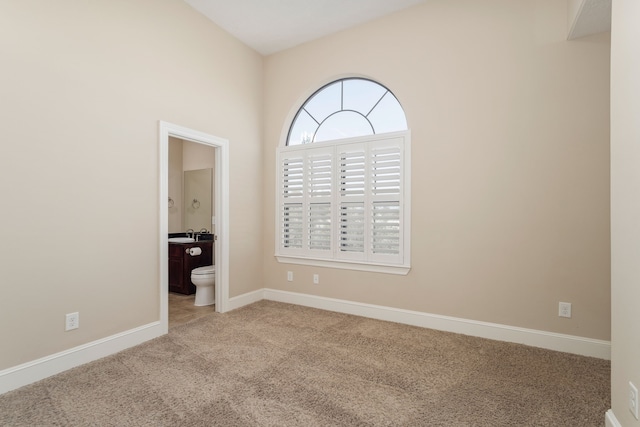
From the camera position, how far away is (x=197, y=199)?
5387mm

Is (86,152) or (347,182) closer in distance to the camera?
(86,152)

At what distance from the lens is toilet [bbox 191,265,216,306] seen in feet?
A: 13.2

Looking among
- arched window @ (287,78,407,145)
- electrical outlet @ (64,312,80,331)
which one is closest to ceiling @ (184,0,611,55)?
arched window @ (287,78,407,145)

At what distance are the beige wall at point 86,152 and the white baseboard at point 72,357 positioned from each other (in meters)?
0.06

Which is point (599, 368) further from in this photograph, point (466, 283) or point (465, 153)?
point (465, 153)

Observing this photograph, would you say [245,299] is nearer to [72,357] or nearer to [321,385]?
[72,357]

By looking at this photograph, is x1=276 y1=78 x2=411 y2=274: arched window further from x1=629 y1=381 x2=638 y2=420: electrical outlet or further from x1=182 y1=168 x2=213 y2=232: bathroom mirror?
x1=629 y1=381 x2=638 y2=420: electrical outlet

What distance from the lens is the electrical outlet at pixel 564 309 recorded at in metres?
2.67

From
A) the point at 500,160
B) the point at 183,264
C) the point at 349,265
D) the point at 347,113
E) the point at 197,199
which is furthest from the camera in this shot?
the point at 197,199

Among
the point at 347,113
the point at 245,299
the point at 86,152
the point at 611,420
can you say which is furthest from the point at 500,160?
the point at 86,152

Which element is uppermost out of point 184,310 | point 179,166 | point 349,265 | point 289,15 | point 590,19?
point 289,15

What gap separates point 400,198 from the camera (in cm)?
337

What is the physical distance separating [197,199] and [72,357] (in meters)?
3.27

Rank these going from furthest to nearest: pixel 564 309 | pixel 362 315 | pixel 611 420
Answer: pixel 362 315 → pixel 564 309 → pixel 611 420
